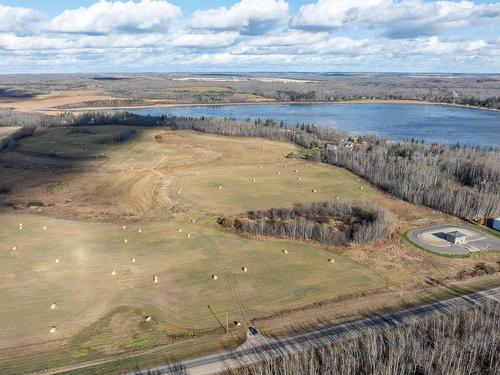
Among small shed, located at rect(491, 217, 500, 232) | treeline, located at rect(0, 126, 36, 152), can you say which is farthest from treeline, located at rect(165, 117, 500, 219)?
treeline, located at rect(0, 126, 36, 152)

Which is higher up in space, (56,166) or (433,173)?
(433,173)

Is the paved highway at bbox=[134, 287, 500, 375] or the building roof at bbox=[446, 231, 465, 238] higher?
the building roof at bbox=[446, 231, 465, 238]

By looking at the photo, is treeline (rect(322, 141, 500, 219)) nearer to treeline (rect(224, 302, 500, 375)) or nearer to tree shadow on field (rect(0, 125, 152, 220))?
treeline (rect(224, 302, 500, 375))

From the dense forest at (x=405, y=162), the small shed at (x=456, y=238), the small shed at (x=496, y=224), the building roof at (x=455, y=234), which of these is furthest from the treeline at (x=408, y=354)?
the dense forest at (x=405, y=162)

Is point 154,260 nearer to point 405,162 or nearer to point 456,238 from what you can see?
point 456,238

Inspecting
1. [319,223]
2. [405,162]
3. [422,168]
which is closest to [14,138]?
[319,223]

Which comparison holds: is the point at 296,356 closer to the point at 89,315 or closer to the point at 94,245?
the point at 89,315
